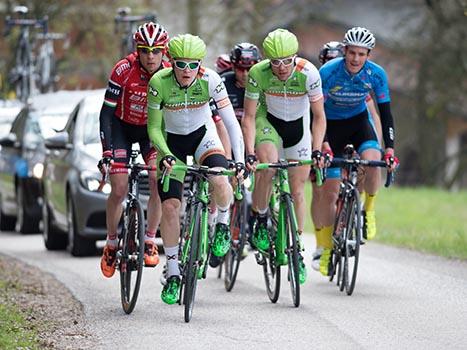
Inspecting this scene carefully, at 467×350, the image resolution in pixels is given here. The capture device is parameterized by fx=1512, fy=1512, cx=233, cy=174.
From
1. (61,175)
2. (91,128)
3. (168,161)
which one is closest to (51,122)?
(61,175)

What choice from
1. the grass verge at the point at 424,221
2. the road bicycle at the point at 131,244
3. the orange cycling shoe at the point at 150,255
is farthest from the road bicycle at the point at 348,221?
the grass verge at the point at 424,221

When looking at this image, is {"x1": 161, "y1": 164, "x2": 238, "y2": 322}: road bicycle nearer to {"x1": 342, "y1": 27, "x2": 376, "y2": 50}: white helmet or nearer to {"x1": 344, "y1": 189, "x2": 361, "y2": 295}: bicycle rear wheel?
{"x1": 344, "y1": 189, "x2": 361, "y2": 295}: bicycle rear wheel

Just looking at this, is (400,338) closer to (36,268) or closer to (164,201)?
(164,201)

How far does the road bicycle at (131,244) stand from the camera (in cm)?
1165

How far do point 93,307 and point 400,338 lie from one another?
10.4 ft

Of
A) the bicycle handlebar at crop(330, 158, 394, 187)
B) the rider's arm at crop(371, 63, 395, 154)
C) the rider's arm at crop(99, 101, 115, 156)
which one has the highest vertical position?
the rider's arm at crop(371, 63, 395, 154)

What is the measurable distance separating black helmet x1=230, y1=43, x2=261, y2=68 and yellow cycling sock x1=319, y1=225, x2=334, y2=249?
174 cm

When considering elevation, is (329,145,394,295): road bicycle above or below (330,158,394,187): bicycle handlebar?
below

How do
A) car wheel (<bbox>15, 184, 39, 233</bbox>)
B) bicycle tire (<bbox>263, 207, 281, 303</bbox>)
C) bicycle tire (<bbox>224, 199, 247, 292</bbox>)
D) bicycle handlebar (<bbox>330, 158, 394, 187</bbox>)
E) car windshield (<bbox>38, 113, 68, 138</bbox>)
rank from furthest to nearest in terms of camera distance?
1. car wheel (<bbox>15, 184, 39, 233</bbox>)
2. car windshield (<bbox>38, 113, 68, 138</bbox>)
3. bicycle tire (<bbox>224, 199, 247, 292</bbox>)
4. bicycle handlebar (<bbox>330, 158, 394, 187</bbox>)
5. bicycle tire (<bbox>263, 207, 281, 303</bbox>)

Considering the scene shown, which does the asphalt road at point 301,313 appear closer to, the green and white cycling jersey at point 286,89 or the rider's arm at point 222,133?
the rider's arm at point 222,133

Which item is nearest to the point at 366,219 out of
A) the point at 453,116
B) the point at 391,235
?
the point at 391,235

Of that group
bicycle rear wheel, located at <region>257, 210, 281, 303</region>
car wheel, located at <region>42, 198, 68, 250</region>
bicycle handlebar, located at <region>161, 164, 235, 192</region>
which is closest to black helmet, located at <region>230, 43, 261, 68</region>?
bicycle rear wheel, located at <region>257, 210, 281, 303</region>

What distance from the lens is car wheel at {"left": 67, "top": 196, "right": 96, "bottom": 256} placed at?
17266mm

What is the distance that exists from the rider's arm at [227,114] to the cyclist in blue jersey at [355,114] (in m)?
1.74
